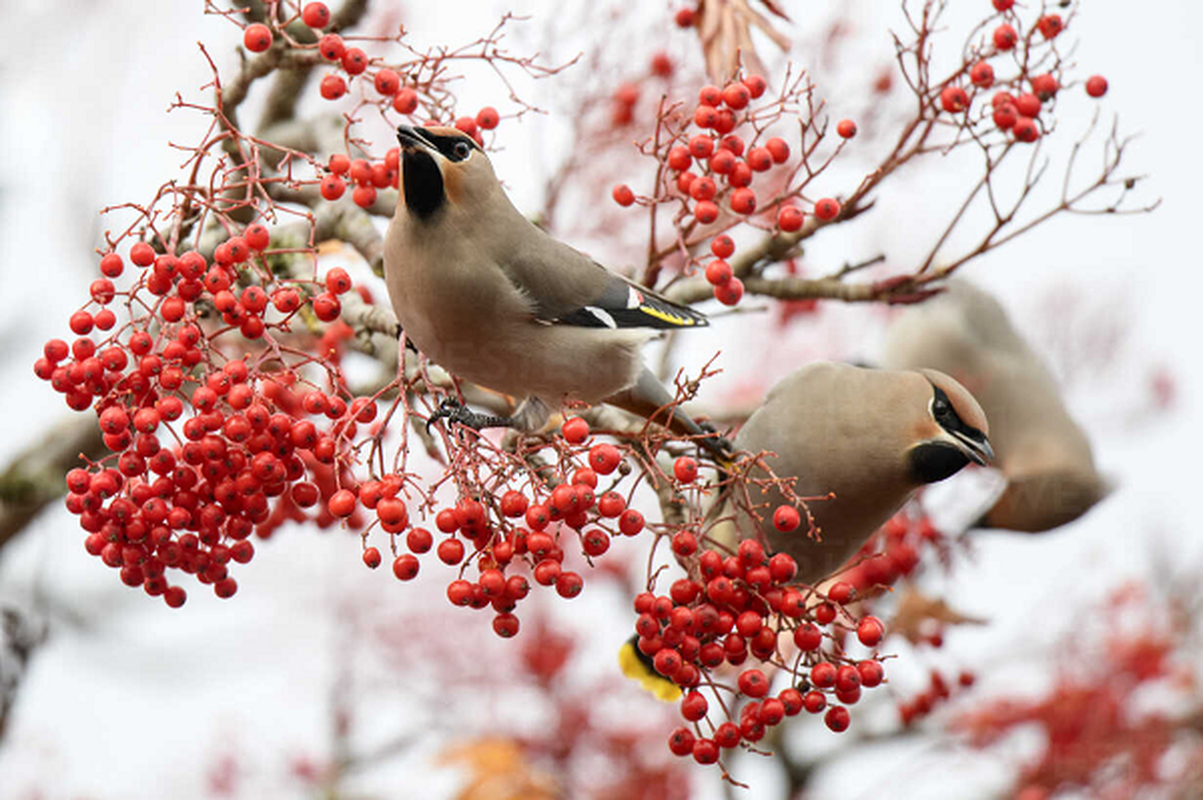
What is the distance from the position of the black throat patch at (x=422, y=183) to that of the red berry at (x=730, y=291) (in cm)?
52

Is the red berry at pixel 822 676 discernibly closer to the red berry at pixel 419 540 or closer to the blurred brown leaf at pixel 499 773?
the red berry at pixel 419 540

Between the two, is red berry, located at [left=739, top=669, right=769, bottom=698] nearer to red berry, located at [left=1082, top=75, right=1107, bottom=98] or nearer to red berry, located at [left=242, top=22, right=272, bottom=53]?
red berry, located at [left=242, top=22, right=272, bottom=53]

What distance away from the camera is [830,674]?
206 centimetres

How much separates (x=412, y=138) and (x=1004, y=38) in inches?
47.1

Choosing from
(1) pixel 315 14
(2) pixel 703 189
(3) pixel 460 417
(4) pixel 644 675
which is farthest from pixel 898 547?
(1) pixel 315 14

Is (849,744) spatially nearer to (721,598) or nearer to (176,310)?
(721,598)

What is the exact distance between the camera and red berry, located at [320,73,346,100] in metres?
2.27

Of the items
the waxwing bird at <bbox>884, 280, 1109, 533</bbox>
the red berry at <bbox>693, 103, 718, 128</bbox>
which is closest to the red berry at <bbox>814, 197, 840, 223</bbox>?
the red berry at <bbox>693, 103, 718, 128</bbox>

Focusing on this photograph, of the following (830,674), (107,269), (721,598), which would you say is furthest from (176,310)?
(830,674)

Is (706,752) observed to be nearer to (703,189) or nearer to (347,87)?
(703,189)

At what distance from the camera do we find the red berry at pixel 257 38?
219 cm

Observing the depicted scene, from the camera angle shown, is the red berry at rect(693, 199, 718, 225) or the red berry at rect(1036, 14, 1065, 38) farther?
the red berry at rect(1036, 14, 1065, 38)

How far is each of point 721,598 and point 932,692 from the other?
155 centimetres

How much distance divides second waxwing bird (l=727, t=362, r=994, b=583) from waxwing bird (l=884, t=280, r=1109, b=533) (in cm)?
105
